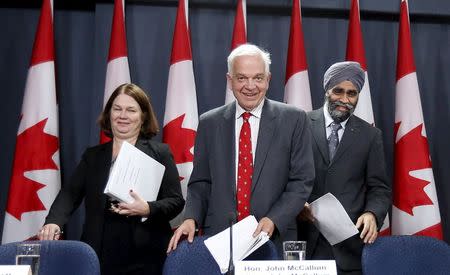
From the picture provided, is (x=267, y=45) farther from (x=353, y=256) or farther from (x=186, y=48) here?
(x=353, y=256)

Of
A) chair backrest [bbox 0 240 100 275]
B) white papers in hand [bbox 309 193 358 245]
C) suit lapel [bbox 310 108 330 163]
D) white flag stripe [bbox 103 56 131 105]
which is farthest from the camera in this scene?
white flag stripe [bbox 103 56 131 105]

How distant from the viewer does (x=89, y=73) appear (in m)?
4.68

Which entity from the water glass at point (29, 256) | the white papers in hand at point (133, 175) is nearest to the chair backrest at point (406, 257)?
the white papers in hand at point (133, 175)

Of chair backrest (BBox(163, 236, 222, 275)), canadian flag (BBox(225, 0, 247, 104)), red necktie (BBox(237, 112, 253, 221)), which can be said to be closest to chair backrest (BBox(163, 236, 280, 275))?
chair backrest (BBox(163, 236, 222, 275))

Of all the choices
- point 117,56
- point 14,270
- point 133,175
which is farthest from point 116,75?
point 14,270

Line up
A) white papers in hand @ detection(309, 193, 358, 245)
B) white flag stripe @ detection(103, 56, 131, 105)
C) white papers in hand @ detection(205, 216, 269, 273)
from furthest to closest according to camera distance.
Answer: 1. white flag stripe @ detection(103, 56, 131, 105)
2. white papers in hand @ detection(309, 193, 358, 245)
3. white papers in hand @ detection(205, 216, 269, 273)

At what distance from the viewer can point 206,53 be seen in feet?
15.4

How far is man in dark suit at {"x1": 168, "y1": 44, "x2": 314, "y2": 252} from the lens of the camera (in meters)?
2.63

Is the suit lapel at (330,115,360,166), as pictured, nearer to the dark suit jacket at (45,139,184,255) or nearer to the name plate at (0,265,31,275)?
the dark suit jacket at (45,139,184,255)

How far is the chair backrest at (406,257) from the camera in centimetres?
240

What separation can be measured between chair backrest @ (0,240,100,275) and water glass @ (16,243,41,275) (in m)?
0.36

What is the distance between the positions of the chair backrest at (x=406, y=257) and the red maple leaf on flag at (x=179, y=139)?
1.79 meters

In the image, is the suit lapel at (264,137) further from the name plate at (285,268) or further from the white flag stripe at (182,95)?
the white flag stripe at (182,95)

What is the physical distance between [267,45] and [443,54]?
132 cm
